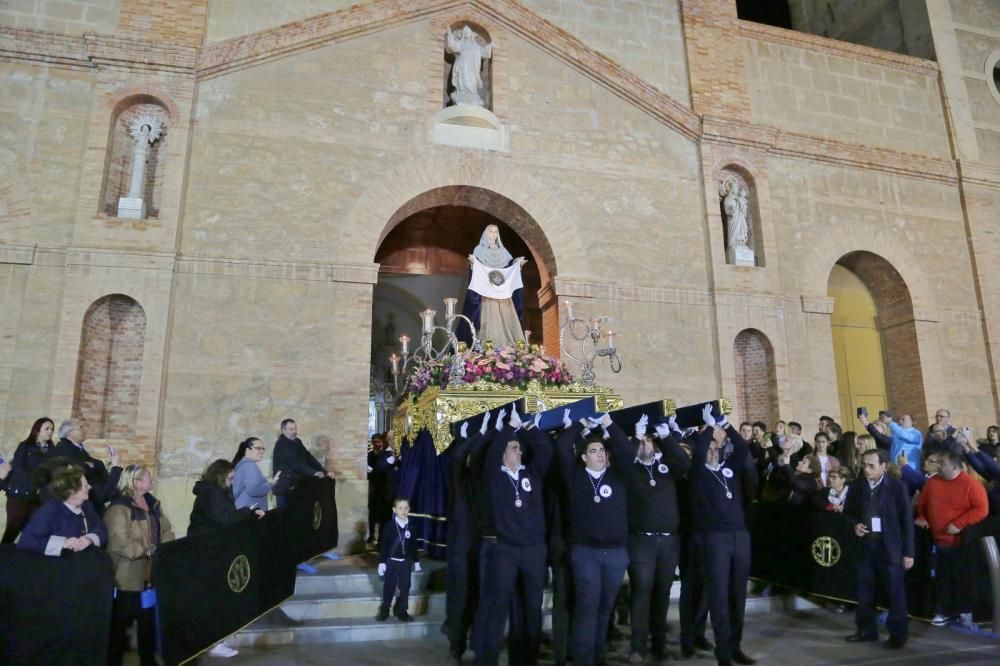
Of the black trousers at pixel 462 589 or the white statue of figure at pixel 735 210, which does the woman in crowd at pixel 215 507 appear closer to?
the black trousers at pixel 462 589

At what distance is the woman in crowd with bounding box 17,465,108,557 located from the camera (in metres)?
4.89

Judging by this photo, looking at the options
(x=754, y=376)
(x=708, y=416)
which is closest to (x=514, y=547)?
(x=708, y=416)

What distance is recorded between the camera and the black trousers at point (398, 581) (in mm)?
7199

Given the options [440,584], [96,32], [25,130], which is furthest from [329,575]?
[96,32]

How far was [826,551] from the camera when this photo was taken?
304 inches

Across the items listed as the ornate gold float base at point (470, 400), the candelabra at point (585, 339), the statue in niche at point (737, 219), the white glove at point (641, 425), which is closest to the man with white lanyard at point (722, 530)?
the white glove at point (641, 425)

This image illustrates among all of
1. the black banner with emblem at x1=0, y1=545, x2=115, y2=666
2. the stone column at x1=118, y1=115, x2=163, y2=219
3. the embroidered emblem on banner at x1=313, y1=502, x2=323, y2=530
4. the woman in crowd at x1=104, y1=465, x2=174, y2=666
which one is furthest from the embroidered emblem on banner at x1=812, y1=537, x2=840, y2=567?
the stone column at x1=118, y1=115, x2=163, y2=219

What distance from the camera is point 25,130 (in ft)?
35.6

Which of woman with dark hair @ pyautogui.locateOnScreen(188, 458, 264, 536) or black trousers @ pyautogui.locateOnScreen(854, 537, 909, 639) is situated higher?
woman with dark hair @ pyautogui.locateOnScreen(188, 458, 264, 536)

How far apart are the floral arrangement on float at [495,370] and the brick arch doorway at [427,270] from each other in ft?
9.61

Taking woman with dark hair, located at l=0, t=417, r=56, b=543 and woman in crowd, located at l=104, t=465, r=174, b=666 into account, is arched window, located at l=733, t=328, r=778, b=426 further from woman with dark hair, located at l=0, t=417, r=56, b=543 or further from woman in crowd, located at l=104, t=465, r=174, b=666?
woman with dark hair, located at l=0, t=417, r=56, b=543

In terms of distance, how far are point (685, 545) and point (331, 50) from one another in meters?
9.53

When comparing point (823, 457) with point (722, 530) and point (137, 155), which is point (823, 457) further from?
point (137, 155)

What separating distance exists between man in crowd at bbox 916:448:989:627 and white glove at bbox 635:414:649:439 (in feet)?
11.1
